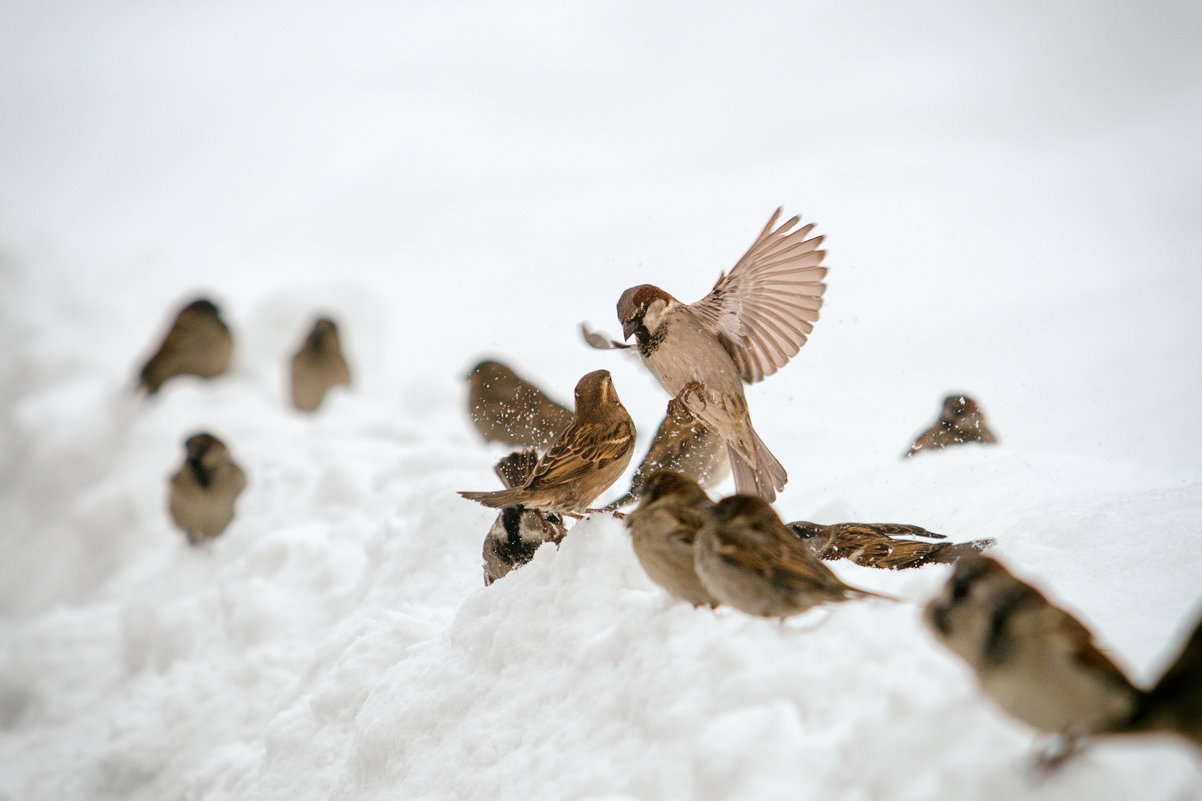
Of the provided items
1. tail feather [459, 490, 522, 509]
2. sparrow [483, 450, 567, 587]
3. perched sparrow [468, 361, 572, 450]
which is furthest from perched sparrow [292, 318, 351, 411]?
tail feather [459, 490, 522, 509]

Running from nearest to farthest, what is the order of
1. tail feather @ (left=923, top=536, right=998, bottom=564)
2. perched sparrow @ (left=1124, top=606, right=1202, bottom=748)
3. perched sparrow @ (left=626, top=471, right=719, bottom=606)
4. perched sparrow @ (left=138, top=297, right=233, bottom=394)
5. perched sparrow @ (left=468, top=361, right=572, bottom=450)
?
perched sparrow @ (left=1124, top=606, right=1202, bottom=748) → perched sparrow @ (left=626, top=471, right=719, bottom=606) → tail feather @ (left=923, top=536, right=998, bottom=564) → perched sparrow @ (left=468, top=361, right=572, bottom=450) → perched sparrow @ (left=138, top=297, right=233, bottom=394)

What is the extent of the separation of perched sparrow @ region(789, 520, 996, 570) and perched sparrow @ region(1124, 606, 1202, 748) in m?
1.50

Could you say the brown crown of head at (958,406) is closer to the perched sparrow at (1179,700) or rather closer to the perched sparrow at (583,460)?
the perched sparrow at (583,460)

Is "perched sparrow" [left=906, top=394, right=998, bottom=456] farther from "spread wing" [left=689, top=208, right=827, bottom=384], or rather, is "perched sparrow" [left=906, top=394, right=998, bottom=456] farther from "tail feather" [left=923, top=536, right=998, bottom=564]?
"spread wing" [left=689, top=208, right=827, bottom=384]

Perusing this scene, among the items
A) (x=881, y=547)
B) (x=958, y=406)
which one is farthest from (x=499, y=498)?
(x=958, y=406)

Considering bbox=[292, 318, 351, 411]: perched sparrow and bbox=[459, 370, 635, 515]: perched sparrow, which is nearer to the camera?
bbox=[459, 370, 635, 515]: perched sparrow

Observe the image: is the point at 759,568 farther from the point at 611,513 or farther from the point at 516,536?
the point at 516,536

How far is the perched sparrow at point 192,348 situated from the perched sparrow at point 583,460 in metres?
5.59

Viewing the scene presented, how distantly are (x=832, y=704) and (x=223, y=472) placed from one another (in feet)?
16.1

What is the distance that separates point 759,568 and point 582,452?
3.45 feet

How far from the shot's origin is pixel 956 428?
4477mm

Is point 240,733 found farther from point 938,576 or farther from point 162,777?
point 938,576

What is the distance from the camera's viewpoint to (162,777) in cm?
355

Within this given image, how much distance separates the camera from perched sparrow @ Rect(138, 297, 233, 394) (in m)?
7.05
